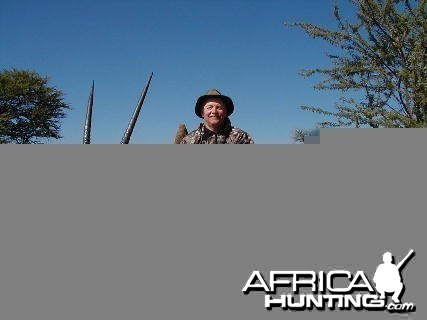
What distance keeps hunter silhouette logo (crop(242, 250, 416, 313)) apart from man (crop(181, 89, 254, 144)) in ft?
4.07

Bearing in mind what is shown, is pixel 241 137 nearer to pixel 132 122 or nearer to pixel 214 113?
pixel 214 113

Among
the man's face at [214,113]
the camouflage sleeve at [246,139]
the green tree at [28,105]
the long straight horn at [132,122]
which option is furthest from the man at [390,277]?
the green tree at [28,105]

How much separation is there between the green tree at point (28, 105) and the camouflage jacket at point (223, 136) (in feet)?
77.0

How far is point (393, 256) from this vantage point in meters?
2.60

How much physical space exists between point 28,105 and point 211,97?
2497 cm

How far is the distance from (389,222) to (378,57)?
7.47 metres

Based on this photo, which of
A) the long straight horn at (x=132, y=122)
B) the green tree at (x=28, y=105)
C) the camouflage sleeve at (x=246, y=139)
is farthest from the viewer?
the green tree at (x=28, y=105)

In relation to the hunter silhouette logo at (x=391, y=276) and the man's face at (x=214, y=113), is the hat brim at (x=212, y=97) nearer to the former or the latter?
the man's face at (x=214, y=113)

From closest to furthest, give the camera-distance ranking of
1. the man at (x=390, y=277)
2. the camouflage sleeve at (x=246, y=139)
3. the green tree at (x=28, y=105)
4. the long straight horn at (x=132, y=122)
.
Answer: the man at (x=390, y=277) < the camouflage sleeve at (x=246, y=139) < the long straight horn at (x=132, y=122) < the green tree at (x=28, y=105)

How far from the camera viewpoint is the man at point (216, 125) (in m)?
3.56

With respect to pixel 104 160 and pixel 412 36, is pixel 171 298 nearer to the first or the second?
pixel 104 160

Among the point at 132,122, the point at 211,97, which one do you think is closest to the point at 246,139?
the point at 211,97

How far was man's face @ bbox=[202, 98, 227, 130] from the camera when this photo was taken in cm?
357

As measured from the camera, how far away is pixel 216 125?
3578 mm
